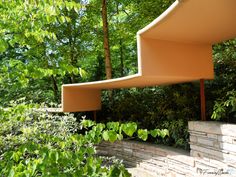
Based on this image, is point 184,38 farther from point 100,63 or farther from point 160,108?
point 100,63

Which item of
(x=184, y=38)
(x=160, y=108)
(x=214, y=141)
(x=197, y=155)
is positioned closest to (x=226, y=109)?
(x=214, y=141)

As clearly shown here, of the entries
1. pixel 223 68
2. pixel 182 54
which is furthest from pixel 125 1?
pixel 182 54

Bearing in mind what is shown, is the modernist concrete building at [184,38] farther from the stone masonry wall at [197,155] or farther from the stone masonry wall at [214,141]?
the stone masonry wall at [197,155]

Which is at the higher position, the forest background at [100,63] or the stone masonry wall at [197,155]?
the forest background at [100,63]

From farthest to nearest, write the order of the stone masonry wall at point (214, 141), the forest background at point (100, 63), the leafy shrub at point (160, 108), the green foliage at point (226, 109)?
the leafy shrub at point (160, 108), the green foliage at point (226, 109), the stone masonry wall at point (214, 141), the forest background at point (100, 63)

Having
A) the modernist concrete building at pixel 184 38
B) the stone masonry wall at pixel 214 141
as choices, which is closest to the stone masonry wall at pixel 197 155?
the stone masonry wall at pixel 214 141

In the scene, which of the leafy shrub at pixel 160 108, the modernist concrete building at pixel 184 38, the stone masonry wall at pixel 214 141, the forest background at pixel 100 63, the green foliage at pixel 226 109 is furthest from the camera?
the leafy shrub at pixel 160 108

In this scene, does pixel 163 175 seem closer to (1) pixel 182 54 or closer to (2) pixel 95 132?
(1) pixel 182 54

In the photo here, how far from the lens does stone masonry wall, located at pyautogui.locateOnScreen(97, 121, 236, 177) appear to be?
468 cm

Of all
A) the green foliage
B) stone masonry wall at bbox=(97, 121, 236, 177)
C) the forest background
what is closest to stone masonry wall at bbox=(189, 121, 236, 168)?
stone masonry wall at bbox=(97, 121, 236, 177)

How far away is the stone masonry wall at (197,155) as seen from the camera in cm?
468

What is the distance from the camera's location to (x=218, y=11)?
3975mm

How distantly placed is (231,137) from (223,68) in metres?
2.75

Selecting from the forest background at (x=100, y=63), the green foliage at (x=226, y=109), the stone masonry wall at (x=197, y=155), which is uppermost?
the forest background at (x=100, y=63)
